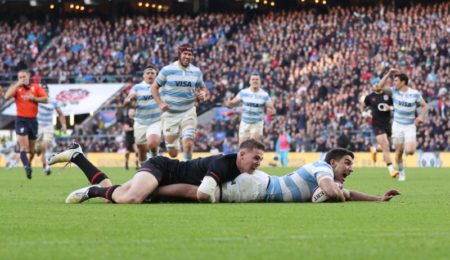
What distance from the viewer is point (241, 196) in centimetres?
1325

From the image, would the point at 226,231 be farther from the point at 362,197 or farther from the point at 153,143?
the point at 153,143

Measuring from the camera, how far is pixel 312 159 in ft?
144

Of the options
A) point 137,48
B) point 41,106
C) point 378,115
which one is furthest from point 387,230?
point 137,48

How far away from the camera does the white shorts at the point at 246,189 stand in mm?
13047

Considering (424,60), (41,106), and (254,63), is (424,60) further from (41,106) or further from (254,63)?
(41,106)

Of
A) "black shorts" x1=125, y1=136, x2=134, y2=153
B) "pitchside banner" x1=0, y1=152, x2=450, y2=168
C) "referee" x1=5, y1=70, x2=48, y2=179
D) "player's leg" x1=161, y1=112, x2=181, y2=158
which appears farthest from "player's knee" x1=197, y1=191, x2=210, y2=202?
"pitchside banner" x1=0, y1=152, x2=450, y2=168

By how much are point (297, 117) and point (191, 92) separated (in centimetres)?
2640

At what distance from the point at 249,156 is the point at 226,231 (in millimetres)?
3375

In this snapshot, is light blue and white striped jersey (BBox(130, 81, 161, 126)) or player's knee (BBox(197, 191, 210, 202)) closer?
player's knee (BBox(197, 191, 210, 202))

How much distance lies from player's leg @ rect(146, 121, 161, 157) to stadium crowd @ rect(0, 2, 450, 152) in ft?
55.8

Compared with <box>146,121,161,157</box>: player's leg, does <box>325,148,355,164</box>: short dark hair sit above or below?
above

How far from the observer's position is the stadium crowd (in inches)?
1789

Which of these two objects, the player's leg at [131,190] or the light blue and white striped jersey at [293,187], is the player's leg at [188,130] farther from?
the player's leg at [131,190]

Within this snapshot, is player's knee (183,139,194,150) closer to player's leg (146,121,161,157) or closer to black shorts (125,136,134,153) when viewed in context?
player's leg (146,121,161,157)
